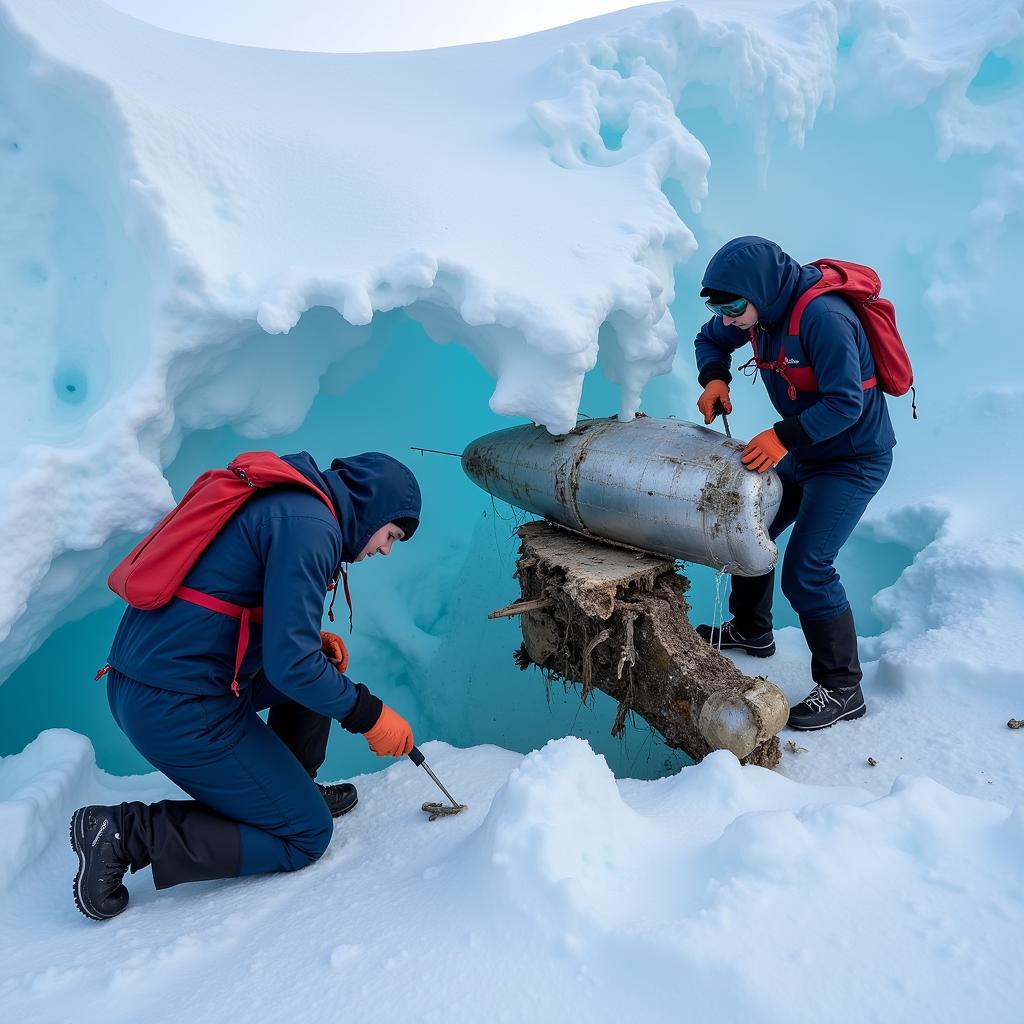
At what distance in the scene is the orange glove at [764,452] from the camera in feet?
9.17

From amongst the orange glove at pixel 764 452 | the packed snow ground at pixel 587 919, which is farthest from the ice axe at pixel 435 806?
the orange glove at pixel 764 452

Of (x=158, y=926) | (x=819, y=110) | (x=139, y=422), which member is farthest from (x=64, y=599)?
(x=819, y=110)

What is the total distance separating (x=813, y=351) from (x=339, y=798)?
2.34 m

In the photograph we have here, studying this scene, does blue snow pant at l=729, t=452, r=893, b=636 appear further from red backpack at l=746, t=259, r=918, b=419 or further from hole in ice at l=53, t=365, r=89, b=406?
hole in ice at l=53, t=365, r=89, b=406

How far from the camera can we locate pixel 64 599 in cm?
300

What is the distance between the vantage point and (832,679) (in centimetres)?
294

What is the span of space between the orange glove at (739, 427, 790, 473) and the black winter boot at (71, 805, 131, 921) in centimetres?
246

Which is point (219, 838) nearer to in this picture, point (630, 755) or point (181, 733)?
point (181, 733)

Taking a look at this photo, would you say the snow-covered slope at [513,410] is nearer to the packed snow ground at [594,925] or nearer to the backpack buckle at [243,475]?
the packed snow ground at [594,925]

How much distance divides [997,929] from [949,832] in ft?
0.82

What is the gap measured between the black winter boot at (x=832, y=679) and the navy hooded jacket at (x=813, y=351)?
27.1 inches

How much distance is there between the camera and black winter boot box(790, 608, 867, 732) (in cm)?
290

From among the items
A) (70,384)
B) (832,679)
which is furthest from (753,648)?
(70,384)

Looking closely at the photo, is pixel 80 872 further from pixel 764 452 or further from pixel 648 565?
pixel 764 452
